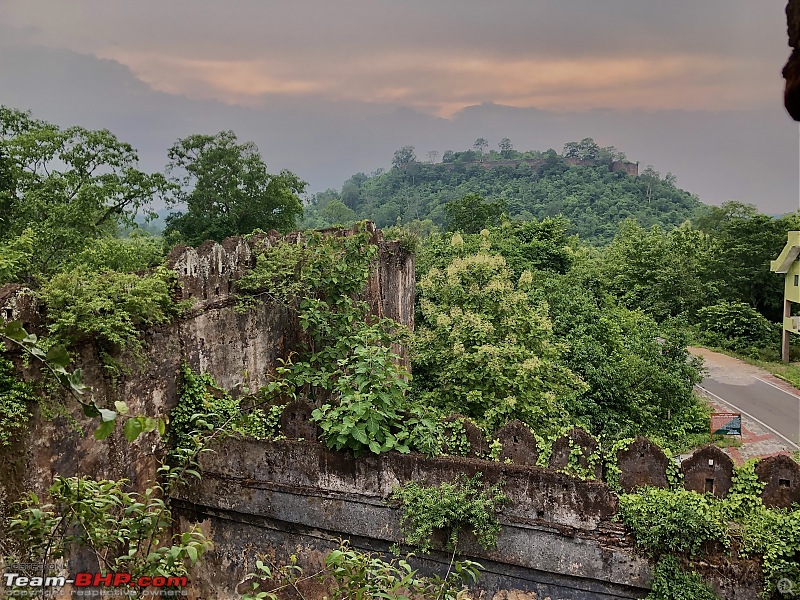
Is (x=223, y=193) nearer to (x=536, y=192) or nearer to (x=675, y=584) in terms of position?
(x=675, y=584)

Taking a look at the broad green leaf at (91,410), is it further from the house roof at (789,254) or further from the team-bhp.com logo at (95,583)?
the house roof at (789,254)

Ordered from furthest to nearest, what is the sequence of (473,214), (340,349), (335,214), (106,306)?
(335,214), (473,214), (340,349), (106,306)

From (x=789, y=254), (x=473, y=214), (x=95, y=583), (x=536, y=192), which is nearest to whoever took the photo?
(x=95, y=583)

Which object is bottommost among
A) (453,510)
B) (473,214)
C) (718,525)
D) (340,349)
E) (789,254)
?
(453,510)

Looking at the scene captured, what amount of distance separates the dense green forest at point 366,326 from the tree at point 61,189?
0.05 meters

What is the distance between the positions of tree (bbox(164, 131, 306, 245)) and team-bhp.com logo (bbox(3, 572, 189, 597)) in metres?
21.1

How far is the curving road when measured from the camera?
15812 mm

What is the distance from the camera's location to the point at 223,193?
2625cm

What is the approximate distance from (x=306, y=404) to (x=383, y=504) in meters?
1.40

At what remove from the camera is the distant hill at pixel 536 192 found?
63.8m

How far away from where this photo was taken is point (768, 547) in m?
5.38

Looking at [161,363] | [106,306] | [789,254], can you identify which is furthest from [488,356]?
[789,254]

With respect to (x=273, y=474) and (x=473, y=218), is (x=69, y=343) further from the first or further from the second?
(x=473, y=218)

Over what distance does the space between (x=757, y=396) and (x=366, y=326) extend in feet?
51.6
